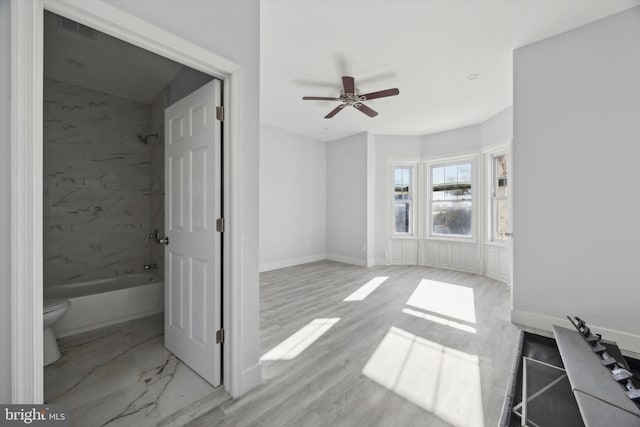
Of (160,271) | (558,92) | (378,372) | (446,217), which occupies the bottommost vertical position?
(378,372)

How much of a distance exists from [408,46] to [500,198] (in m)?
3.35

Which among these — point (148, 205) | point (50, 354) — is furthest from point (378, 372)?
point (148, 205)

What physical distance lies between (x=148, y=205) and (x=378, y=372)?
146 inches

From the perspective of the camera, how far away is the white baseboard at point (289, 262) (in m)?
5.39

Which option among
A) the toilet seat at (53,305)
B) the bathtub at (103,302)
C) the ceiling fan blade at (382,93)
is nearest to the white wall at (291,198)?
the bathtub at (103,302)

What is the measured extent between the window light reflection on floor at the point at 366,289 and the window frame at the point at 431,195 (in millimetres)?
1817

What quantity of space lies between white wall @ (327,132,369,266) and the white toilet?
4.78 m

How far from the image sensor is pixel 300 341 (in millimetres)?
2514

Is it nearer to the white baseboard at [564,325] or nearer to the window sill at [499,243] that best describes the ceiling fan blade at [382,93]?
the white baseboard at [564,325]

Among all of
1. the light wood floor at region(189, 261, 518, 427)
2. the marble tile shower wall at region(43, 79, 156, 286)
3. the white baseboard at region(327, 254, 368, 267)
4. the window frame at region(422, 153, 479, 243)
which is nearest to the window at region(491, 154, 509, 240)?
the window frame at region(422, 153, 479, 243)

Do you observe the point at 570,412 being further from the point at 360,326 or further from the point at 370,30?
the point at 370,30

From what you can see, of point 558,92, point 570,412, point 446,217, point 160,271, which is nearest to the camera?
point 570,412

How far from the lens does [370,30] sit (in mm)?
2613

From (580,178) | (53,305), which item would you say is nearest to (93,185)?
(53,305)
